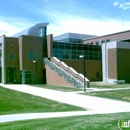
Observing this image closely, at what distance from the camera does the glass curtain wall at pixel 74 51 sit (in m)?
42.8

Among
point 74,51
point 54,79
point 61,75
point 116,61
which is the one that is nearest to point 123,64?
point 116,61

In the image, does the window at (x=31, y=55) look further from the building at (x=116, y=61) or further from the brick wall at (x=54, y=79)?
the building at (x=116, y=61)

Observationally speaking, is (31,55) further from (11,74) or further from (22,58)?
(11,74)

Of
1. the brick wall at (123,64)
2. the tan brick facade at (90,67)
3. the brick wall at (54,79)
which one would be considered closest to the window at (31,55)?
the brick wall at (54,79)

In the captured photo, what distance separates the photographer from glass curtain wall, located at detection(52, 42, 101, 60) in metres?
42.8

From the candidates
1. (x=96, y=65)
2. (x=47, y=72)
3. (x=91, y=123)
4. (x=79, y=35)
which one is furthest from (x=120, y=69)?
(x=91, y=123)

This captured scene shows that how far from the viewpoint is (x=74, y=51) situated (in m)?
44.4

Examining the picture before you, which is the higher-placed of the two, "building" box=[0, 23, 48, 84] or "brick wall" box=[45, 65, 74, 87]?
"building" box=[0, 23, 48, 84]

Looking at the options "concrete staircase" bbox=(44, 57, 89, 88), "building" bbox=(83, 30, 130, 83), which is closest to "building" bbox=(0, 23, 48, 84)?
"concrete staircase" bbox=(44, 57, 89, 88)

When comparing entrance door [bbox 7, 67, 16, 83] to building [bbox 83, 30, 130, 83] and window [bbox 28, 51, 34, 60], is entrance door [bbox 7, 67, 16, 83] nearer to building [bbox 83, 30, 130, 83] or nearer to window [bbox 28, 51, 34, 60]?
window [bbox 28, 51, 34, 60]

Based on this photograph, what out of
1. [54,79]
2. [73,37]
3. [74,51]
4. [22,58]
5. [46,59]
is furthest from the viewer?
[73,37]

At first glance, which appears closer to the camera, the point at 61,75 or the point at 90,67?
the point at 61,75

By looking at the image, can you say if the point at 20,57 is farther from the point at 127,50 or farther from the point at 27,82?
the point at 127,50

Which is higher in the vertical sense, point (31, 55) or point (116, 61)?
point (31, 55)
